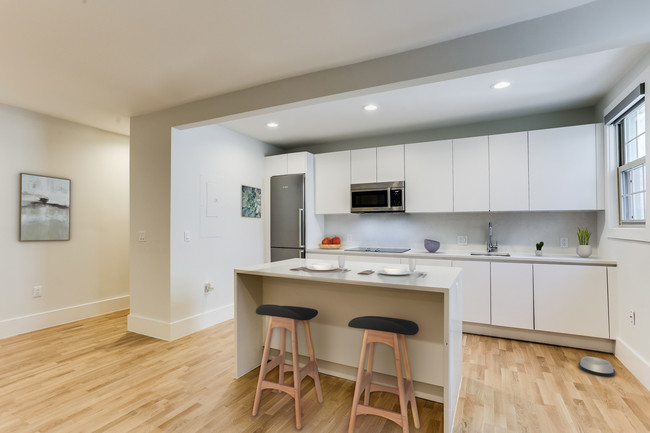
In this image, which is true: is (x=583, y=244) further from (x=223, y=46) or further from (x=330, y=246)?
(x=223, y=46)

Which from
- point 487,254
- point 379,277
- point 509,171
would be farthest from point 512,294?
point 379,277

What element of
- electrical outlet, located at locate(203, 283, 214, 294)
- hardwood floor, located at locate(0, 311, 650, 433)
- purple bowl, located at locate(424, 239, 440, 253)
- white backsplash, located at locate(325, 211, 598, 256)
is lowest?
hardwood floor, located at locate(0, 311, 650, 433)

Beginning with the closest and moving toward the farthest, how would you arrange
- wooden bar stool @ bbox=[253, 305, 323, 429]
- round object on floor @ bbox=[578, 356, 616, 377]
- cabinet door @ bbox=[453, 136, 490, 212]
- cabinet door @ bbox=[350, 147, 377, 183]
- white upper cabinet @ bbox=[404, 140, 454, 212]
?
1. wooden bar stool @ bbox=[253, 305, 323, 429]
2. round object on floor @ bbox=[578, 356, 616, 377]
3. cabinet door @ bbox=[453, 136, 490, 212]
4. white upper cabinet @ bbox=[404, 140, 454, 212]
5. cabinet door @ bbox=[350, 147, 377, 183]

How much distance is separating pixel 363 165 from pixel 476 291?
2.10 metres

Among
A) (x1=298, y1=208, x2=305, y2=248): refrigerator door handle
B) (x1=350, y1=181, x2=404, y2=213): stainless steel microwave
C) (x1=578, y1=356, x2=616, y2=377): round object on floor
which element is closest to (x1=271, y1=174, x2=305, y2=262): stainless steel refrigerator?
(x1=298, y1=208, x2=305, y2=248): refrigerator door handle

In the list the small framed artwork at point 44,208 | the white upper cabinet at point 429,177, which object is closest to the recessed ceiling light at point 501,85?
the white upper cabinet at point 429,177

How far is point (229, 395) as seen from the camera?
7.57 feet

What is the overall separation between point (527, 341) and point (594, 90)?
8.33 ft

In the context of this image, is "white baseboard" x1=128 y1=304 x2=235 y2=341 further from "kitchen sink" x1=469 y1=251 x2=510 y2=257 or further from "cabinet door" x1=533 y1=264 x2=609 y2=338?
"cabinet door" x1=533 y1=264 x2=609 y2=338

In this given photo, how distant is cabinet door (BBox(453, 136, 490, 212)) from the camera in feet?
12.3

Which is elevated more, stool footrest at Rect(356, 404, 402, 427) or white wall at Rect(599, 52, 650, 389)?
white wall at Rect(599, 52, 650, 389)

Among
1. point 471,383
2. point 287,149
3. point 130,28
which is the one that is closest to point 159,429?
point 471,383

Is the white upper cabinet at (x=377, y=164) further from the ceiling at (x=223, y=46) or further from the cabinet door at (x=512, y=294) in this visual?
the cabinet door at (x=512, y=294)

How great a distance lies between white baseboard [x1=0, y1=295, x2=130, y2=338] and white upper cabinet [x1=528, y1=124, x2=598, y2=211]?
5374 mm
